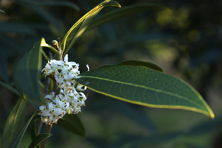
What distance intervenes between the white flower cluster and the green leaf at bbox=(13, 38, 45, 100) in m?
0.07

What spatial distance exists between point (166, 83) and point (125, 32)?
66.3 inches

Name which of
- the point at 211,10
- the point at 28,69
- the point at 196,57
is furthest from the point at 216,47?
the point at 28,69

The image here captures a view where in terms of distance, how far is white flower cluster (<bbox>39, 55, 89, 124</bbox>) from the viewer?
57 cm

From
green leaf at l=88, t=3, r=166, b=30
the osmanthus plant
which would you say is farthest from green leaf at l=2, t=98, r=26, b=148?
green leaf at l=88, t=3, r=166, b=30

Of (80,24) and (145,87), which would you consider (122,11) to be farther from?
(145,87)

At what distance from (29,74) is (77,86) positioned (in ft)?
0.60

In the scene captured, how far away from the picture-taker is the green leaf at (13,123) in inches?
24.8

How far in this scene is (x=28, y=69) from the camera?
0.47 metres

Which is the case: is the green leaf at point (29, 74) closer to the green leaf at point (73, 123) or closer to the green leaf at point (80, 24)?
the green leaf at point (80, 24)

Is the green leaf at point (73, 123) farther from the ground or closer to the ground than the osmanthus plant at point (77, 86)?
closer to the ground

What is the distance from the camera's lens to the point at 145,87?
527 mm

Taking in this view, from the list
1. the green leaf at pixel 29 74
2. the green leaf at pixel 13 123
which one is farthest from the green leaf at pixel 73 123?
the green leaf at pixel 29 74

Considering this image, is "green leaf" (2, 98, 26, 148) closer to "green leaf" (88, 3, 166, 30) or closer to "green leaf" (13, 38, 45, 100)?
"green leaf" (13, 38, 45, 100)

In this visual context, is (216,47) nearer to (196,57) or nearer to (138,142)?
(196,57)
